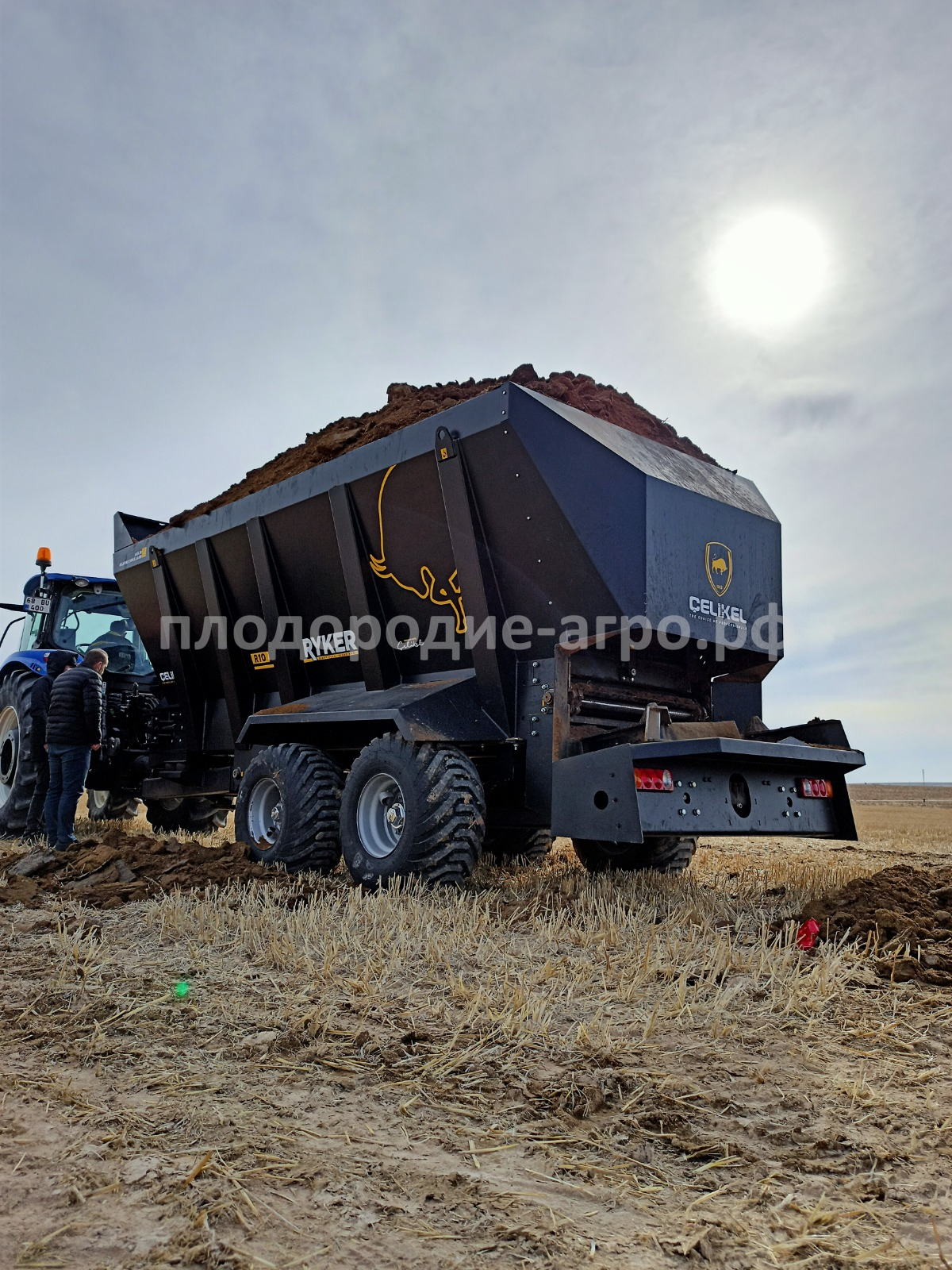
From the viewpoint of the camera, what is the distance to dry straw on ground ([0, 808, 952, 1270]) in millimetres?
1792

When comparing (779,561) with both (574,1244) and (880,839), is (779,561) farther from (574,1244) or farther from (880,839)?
(880,839)

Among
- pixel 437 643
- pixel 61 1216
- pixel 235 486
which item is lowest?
pixel 61 1216

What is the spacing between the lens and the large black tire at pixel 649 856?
6.68 meters

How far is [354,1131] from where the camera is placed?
2244 millimetres

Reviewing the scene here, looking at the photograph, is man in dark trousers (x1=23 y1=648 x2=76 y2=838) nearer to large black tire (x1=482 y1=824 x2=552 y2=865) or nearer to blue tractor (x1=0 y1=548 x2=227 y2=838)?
blue tractor (x1=0 y1=548 x2=227 y2=838)

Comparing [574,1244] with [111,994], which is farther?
[111,994]

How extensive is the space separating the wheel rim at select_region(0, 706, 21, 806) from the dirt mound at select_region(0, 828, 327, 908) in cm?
212

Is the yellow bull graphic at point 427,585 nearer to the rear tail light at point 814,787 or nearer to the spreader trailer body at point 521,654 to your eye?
the spreader trailer body at point 521,654

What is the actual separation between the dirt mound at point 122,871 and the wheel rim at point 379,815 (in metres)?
0.46

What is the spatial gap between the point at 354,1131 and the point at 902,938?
2736 mm

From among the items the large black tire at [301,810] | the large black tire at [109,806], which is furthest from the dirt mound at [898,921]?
the large black tire at [109,806]

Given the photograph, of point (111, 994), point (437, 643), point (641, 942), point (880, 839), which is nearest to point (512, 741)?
point (437, 643)

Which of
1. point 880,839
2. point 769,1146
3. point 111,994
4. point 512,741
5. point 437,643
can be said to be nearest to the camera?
point 769,1146

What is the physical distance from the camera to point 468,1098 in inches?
96.1
